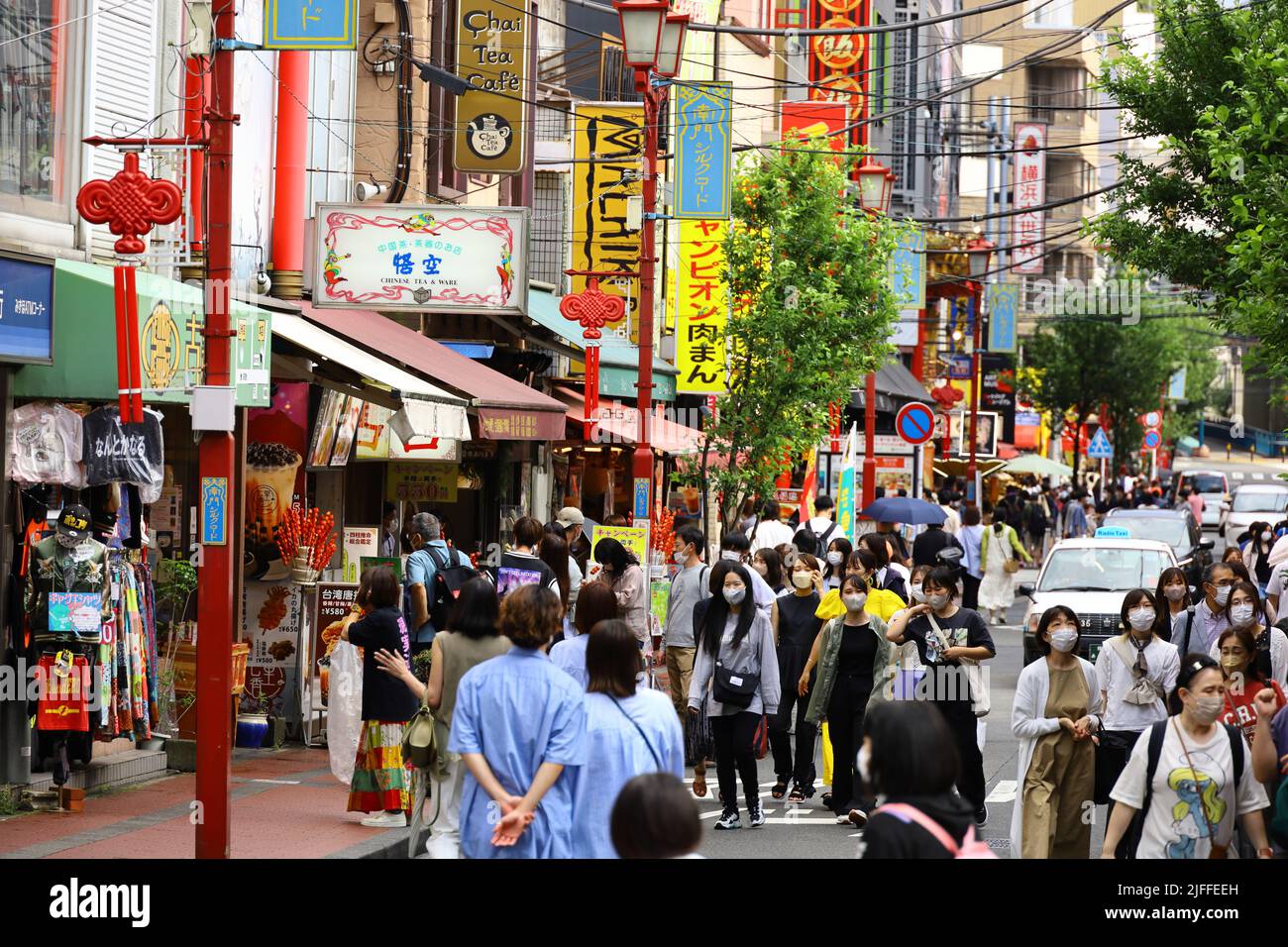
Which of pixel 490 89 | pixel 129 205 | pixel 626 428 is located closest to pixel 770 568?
pixel 626 428

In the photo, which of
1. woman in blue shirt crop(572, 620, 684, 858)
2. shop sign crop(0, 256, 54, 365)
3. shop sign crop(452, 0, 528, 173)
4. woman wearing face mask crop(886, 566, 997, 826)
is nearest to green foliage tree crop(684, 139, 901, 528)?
shop sign crop(452, 0, 528, 173)

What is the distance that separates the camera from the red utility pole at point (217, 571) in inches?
391

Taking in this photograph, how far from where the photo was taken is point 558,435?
19969mm

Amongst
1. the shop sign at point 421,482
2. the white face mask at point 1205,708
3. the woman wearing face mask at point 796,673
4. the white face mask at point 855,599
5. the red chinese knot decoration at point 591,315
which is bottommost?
the woman wearing face mask at point 796,673

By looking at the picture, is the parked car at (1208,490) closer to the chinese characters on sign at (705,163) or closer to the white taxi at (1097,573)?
the white taxi at (1097,573)

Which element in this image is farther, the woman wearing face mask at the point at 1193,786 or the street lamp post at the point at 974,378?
the street lamp post at the point at 974,378

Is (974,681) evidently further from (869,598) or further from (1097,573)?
(1097,573)

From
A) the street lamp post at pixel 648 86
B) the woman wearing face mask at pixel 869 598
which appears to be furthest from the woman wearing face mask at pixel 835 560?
the street lamp post at pixel 648 86

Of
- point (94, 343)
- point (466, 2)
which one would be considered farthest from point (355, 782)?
point (466, 2)

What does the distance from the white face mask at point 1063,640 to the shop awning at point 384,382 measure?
7493 millimetres

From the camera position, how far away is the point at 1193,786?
7.84 meters

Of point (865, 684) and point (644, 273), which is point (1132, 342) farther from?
point (865, 684)

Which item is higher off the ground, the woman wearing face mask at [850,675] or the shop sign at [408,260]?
the shop sign at [408,260]

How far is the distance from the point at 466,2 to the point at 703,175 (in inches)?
147
